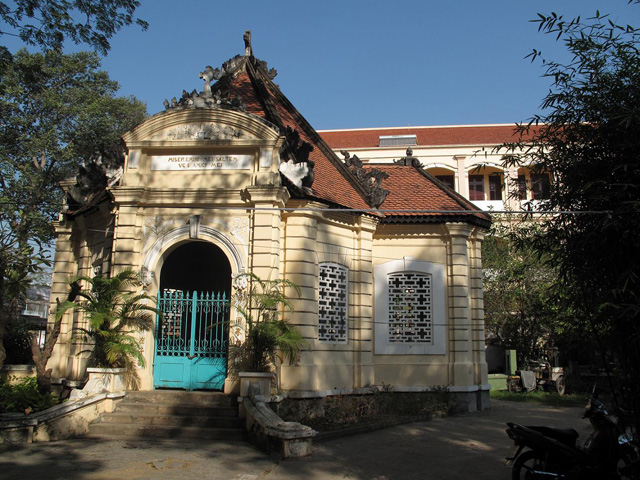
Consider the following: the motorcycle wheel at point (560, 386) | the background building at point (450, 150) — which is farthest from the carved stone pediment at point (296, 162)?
the background building at point (450, 150)

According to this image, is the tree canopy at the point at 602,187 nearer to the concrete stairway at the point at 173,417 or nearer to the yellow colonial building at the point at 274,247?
the yellow colonial building at the point at 274,247

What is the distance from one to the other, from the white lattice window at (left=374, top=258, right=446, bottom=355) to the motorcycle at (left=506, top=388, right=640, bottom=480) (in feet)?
25.8

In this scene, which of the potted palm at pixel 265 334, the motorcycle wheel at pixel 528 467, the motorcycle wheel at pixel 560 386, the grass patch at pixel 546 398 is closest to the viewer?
the motorcycle wheel at pixel 528 467

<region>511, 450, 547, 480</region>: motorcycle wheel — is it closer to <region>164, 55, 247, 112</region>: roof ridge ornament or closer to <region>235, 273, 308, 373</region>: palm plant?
<region>235, 273, 308, 373</region>: palm plant

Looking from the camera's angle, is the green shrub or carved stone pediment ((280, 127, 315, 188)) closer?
the green shrub

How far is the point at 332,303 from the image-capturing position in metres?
13.9

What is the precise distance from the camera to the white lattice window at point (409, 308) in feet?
49.3

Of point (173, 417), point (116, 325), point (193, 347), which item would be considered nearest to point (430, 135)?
point (193, 347)

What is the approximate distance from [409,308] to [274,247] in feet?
16.4

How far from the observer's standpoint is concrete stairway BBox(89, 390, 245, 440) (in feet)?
34.4

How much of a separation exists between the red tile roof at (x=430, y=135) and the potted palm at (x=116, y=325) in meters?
26.9

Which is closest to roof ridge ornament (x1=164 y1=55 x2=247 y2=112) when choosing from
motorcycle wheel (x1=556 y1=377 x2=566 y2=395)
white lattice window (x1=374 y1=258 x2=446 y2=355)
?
white lattice window (x1=374 y1=258 x2=446 y2=355)

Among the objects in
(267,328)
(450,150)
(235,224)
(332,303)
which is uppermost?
(450,150)

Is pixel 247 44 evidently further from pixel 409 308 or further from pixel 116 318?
pixel 116 318
